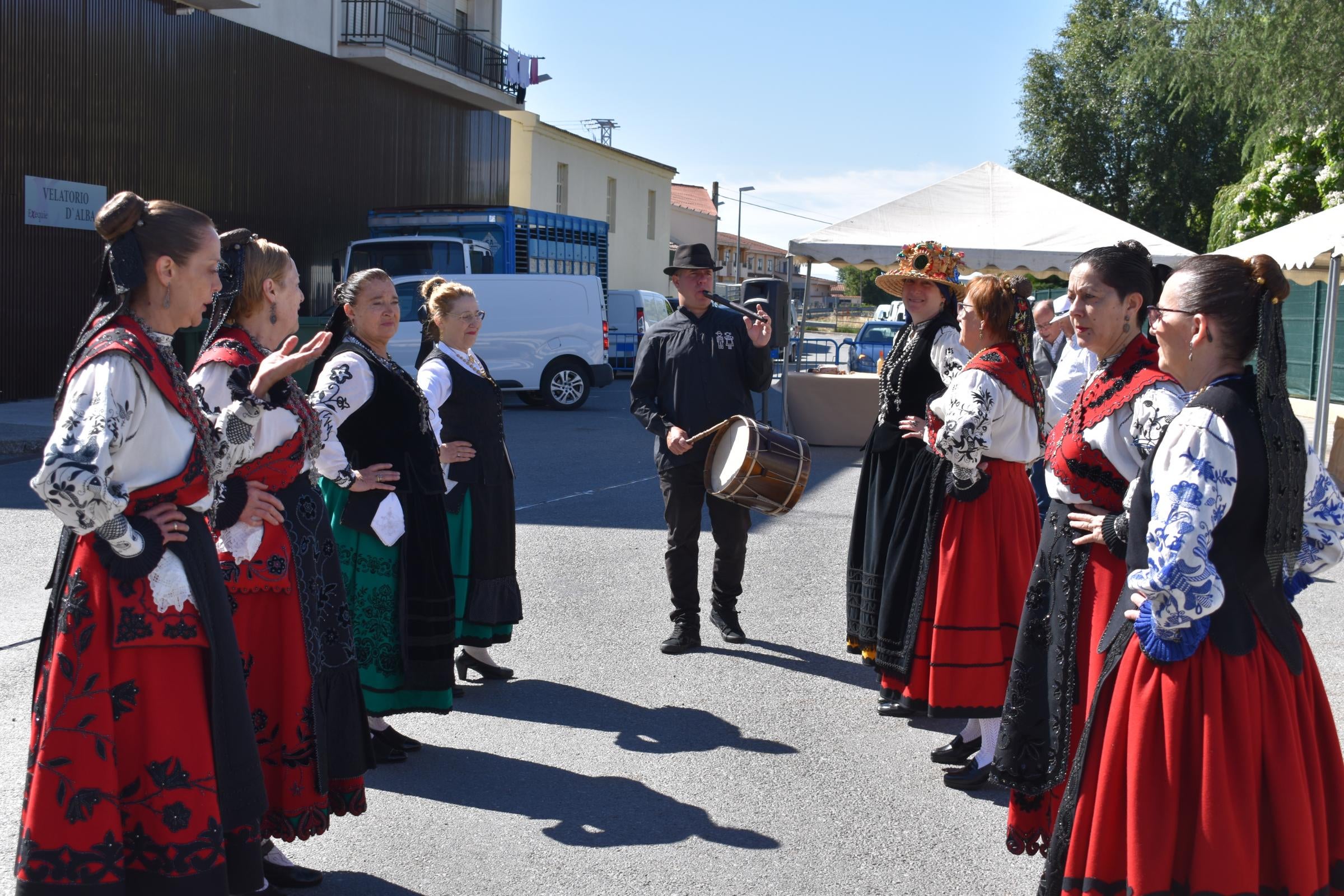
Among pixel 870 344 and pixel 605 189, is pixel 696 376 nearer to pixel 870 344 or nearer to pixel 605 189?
pixel 870 344

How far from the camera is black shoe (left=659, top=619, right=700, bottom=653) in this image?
19.9ft

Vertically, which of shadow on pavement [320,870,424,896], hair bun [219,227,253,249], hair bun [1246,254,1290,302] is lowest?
shadow on pavement [320,870,424,896]

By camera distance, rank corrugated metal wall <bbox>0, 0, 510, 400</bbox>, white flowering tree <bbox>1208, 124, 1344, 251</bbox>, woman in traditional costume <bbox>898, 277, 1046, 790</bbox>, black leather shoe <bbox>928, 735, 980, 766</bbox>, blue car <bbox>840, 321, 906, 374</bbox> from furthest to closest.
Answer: blue car <bbox>840, 321, 906, 374</bbox>
white flowering tree <bbox>1208, 124, 1344, 251</bbox>
corrugated metal wall <bbox>0, 0, 510, 400</bbox>
black leather shoe <bbox>928, 735, 980, 766</bbox>
woman in traditional costume <bbox>898, 277, 1046, 790</bbox>

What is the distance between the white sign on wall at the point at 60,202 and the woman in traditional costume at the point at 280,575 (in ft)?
49.0

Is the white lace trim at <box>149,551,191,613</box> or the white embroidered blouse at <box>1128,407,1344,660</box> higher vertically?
the white embroidered blouse at <box>1128,407,1344,660</box>

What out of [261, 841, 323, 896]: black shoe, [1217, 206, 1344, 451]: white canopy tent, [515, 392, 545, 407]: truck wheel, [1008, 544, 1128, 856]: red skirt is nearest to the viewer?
[1008, 544, 1128, 856]: red skirt

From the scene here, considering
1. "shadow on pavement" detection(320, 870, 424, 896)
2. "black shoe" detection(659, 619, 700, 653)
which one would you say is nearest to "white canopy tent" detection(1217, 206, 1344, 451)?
"black shoe" detection(659, 619, 700, 653)

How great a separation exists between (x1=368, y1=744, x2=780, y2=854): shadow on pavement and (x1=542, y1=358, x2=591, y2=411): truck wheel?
1352 cm

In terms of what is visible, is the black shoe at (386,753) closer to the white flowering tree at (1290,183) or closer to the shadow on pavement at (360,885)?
the shadow on pavement at (360,885)

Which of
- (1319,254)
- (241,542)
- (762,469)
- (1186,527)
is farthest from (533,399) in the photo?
(1186,527)

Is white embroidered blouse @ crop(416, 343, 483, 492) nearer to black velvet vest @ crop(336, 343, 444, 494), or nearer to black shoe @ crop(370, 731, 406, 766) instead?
black velvet vest @ crop(336, 343, 444, 494)

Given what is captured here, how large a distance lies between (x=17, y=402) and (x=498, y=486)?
13.7 m

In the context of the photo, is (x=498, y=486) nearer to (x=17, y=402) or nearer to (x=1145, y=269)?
(x=1145, y=269)

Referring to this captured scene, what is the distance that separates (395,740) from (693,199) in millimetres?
66546
